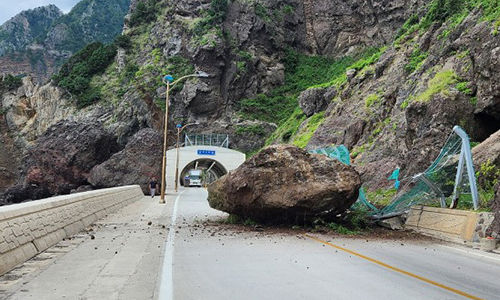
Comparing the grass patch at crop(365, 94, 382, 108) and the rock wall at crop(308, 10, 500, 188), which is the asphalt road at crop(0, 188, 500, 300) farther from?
the grass patch at crop(365, 94, 382, 108)

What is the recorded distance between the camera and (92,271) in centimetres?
707

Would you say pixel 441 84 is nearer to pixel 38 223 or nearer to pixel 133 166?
pixel 38 223

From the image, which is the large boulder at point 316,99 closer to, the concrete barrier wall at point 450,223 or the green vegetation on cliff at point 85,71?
the concrete barrier wall at point 450,223

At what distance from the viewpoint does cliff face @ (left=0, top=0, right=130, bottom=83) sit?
448 feet

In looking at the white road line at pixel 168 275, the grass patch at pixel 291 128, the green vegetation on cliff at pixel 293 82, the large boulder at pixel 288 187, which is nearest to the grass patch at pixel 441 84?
the large boulder at pixel 288 187

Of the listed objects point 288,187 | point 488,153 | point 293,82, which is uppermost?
point 293,82

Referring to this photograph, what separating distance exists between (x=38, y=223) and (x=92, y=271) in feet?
8.45

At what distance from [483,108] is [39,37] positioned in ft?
516

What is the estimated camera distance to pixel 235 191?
13.0 metres

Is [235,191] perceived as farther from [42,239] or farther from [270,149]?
[42,239]

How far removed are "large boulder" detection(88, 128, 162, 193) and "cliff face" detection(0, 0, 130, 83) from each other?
102 meters

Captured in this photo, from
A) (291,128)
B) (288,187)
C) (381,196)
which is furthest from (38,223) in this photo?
(291,128)

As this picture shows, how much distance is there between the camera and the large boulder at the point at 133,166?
4000 cm

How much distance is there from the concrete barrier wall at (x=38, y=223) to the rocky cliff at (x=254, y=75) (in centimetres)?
1824
